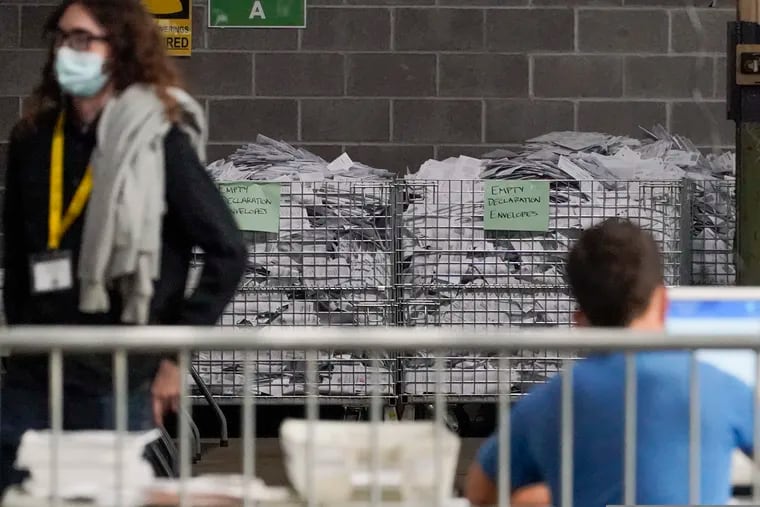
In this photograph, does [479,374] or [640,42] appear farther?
[640,42]

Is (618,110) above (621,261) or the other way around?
above

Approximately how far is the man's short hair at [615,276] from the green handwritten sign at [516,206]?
298cm

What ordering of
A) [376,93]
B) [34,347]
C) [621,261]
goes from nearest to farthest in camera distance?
[34,347]
[621,261]
[376,93]

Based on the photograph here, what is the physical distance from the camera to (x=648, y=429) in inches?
82.7

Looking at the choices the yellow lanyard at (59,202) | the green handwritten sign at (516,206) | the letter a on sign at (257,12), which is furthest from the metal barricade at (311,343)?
the letter a on sign at (257,12)

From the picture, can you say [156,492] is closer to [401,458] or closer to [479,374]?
[401,458]

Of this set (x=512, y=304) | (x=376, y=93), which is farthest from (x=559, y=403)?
(x=376, y=93)

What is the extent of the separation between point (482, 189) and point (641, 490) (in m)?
3.37

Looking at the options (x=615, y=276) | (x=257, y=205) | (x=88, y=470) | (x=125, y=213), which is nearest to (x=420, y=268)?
(x=257, y=205)

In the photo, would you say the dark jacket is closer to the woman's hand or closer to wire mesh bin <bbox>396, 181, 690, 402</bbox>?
the woman's hand

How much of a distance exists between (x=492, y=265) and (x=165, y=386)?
294 cm

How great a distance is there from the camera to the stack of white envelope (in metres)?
1.92

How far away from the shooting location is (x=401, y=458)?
1.90 metres

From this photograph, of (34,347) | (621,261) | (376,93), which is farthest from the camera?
(376,93)
